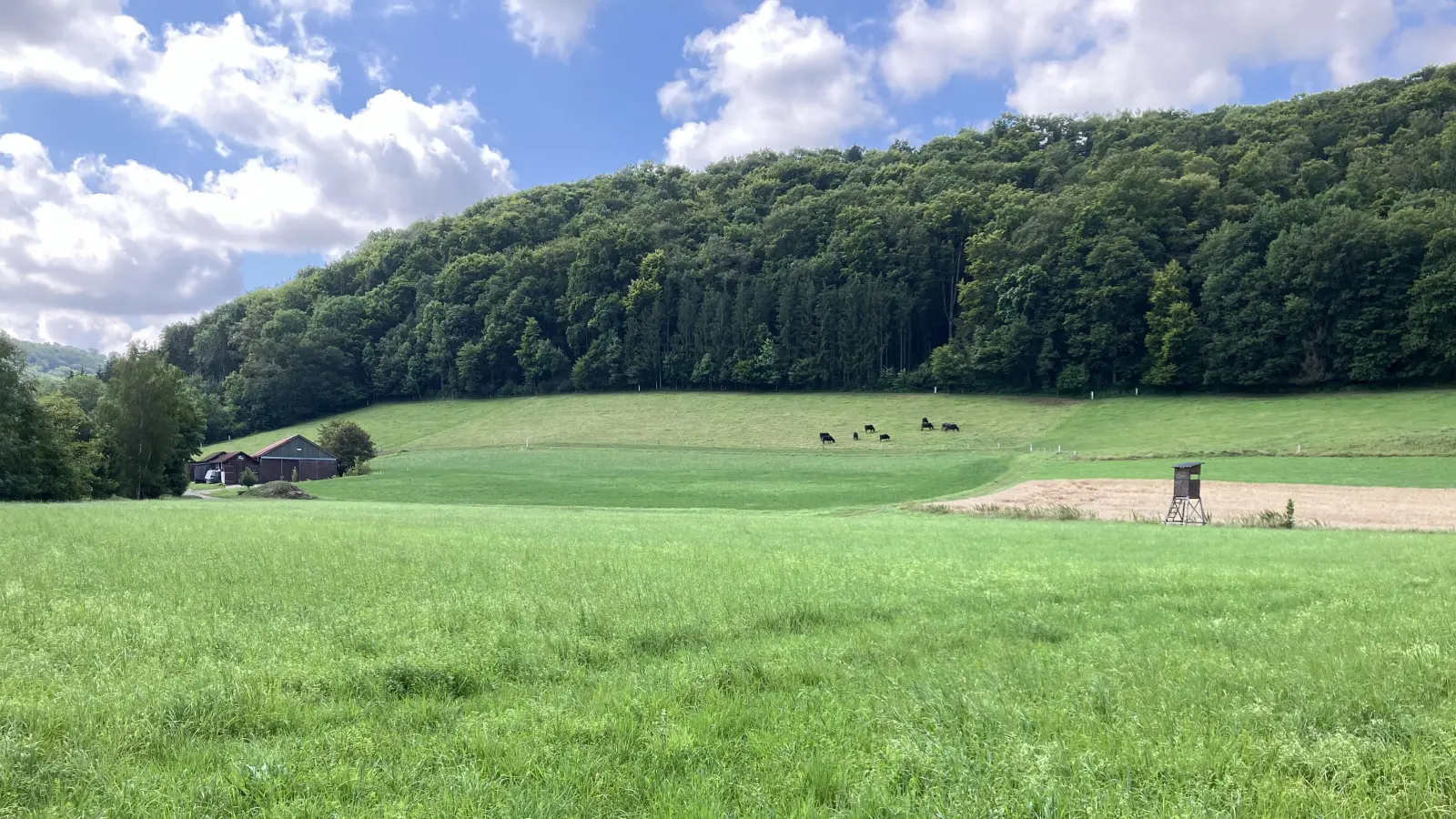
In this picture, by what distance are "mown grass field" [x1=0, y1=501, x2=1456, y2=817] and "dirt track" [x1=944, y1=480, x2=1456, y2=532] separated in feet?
65.4

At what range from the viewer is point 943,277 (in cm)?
10744

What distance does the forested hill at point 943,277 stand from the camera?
237ft

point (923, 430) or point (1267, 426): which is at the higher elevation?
point (1267, 426)

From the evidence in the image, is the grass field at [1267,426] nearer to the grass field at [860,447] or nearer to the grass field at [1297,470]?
the grass field at [860,447]

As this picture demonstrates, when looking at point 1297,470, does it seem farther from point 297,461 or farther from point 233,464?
point 233,464

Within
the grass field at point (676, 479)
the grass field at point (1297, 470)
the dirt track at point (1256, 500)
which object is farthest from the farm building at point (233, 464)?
the grass field at point (1297, 470)

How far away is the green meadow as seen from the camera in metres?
Answer: 4.34

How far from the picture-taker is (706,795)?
4289 mm

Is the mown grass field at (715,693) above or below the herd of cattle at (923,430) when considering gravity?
above

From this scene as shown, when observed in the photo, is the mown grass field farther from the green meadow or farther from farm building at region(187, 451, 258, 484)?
farm building at region(187, 451, 258, 484)

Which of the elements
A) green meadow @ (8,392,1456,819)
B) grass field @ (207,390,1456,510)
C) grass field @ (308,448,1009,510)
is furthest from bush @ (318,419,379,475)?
green meadow @ (8,392,1456,819)

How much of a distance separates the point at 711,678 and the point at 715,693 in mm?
406

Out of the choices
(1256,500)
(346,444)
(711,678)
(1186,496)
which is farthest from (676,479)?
(711,678)

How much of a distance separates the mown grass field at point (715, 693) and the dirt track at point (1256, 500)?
65.4ft
